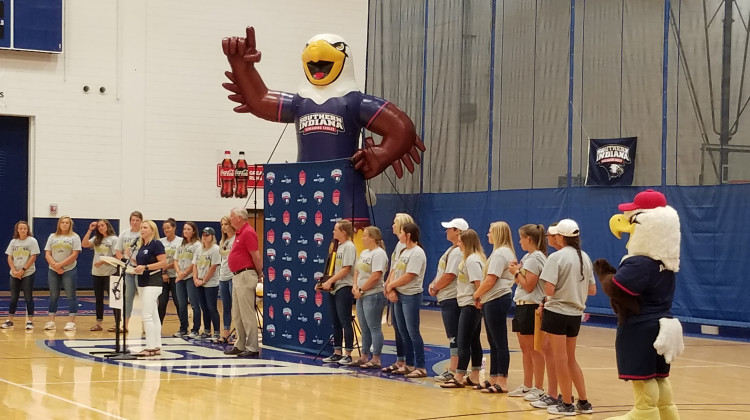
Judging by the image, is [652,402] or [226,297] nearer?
[652,402]

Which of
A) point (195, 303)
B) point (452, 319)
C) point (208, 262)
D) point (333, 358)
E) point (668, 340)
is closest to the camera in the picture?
point (668, 340)

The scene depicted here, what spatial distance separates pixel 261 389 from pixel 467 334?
2.03 m

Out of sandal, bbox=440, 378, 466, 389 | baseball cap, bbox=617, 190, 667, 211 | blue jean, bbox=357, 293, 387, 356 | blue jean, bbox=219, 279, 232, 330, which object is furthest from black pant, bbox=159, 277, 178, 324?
baseball cap, bbox=617, 190, 667, 211

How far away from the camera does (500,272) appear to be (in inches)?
355

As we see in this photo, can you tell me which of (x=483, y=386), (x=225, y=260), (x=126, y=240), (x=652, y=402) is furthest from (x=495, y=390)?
(x=126, y=240)

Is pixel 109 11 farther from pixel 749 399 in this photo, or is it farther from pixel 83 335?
pixel 749 399

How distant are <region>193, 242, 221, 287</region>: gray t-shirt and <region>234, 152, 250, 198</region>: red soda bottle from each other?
373 inches

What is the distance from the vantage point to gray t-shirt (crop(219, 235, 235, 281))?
13.0m

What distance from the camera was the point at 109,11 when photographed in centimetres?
2198

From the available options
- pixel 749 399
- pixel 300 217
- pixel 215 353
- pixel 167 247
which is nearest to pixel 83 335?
pixel 167 247

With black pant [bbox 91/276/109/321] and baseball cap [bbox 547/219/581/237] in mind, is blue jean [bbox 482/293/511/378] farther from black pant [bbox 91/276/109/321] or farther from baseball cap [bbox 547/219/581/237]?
black pant [bbox 91/276/109/321]

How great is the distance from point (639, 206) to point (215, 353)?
679 cm

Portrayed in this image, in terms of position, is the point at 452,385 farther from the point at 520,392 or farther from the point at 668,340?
the point at 668,340

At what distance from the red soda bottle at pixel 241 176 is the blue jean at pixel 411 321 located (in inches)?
509
